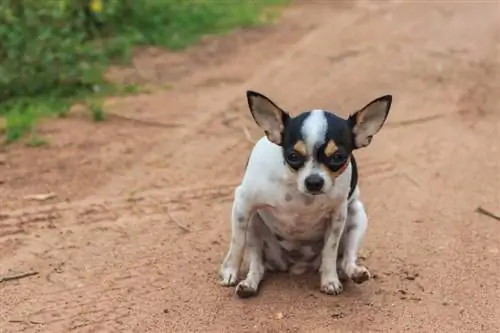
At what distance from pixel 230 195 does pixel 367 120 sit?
5.90 feet

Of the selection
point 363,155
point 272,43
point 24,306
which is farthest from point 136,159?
point 272,43

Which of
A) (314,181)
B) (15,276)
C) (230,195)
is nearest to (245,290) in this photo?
(314,181)

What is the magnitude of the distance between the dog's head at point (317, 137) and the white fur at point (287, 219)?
0.01 metres

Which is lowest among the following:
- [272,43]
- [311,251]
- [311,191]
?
[272,43]

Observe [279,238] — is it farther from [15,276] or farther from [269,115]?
[15,276]

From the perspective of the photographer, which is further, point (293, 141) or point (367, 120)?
point (367, 120)

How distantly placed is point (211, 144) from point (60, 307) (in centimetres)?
253

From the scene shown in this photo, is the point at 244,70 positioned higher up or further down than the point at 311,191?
further down

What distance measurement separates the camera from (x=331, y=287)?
4723 mm

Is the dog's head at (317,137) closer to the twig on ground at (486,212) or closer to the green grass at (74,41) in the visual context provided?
the twig on ground at (486,212)

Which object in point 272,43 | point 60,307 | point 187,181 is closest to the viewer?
point 60,307

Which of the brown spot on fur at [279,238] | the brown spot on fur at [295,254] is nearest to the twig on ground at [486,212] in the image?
the brown spot on fur at [295,254]

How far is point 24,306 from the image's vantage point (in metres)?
4.70

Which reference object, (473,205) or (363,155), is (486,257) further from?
(363,155)
